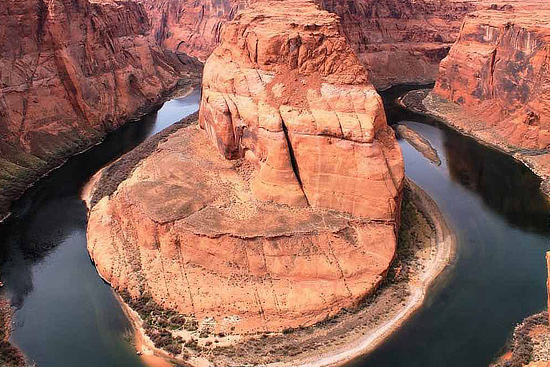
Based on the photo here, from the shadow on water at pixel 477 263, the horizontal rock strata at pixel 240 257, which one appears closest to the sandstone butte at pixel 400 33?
the shadow on water at pixel 477 263

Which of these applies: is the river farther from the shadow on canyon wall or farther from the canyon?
the canyon

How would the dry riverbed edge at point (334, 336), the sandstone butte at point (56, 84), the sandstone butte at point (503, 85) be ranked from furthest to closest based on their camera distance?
the sandstone butte at point (503, 85) → the sandstone butte at point (56, 84) → the dry riverbed edge at point (334, 336)

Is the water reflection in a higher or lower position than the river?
lower

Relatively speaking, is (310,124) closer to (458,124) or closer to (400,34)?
(458,124)

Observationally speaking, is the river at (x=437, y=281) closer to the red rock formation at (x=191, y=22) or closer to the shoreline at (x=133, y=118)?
the shoreline at (x=133, y=118)

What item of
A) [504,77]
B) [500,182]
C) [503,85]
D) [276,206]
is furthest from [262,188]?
[504,77]

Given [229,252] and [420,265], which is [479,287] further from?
[229,252]

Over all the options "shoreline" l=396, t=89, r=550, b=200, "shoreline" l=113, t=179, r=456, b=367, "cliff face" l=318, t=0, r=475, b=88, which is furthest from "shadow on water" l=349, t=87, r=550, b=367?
"cliff face" l=318, t=0, r=475, b=88
